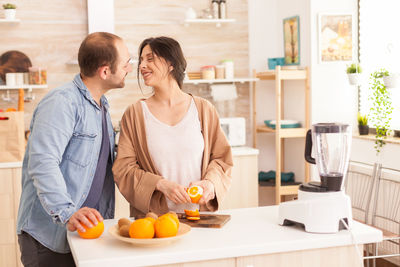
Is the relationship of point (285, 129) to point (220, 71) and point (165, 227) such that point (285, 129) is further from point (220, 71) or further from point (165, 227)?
point (165, 227)

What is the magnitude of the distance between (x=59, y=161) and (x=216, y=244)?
0.61m

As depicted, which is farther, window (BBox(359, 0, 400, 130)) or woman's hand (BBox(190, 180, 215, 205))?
window (BBox(359, 0, 400, 130))

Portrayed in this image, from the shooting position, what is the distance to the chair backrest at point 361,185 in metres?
3.77

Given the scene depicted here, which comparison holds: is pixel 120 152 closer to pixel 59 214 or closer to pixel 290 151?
pixel 59 214

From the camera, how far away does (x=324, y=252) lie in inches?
72.4

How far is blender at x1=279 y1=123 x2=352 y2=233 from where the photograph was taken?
6.14 feet

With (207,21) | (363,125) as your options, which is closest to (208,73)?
(207,21)

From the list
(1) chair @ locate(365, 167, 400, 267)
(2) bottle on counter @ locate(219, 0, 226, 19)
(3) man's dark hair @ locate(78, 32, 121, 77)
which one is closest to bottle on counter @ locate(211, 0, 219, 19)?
(2) bottle on counter @ locate(219, 0, 226, 19)

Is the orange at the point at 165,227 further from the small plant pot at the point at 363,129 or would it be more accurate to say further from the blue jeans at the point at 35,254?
the small plant pot at the point at 363,129

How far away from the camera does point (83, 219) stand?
71.1 inches

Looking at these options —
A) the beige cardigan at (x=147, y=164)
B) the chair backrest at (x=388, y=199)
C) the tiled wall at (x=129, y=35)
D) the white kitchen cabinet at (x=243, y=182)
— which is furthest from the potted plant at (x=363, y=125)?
the beige cardigan at (x=147, y=164)

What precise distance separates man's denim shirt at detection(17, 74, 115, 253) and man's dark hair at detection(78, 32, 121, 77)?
0.21ft

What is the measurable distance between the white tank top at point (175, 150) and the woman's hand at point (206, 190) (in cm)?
11

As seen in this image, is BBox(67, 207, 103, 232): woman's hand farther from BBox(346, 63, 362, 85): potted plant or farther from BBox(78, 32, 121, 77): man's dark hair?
BBox(346, 63, 362, 85): potted plant
